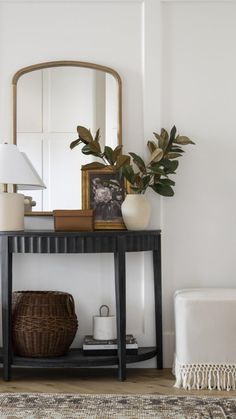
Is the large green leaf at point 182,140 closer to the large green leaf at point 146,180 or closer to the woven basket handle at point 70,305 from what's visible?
the large green leaf at point 146,180

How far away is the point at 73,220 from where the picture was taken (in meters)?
3.64

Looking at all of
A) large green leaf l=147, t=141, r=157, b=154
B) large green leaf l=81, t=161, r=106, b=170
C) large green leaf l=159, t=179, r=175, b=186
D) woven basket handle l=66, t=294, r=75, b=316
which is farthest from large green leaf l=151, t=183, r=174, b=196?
woven basket handle l=66, t=294, r=75, b=316

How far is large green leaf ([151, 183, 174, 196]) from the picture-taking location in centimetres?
384

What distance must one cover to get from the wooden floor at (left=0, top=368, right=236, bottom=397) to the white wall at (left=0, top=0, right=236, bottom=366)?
30 centimetres

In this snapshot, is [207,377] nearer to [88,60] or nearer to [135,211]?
[135,211]

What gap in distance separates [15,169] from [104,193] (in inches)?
24.3

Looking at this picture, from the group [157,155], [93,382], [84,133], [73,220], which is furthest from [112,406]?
[84,133]

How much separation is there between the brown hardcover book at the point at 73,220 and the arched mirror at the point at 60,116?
320mm

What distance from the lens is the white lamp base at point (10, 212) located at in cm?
361

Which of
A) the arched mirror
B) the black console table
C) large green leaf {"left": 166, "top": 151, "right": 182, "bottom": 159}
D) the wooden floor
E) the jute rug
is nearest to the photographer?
the jute rug

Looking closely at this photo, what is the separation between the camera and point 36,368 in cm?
389

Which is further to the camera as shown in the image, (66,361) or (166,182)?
(166,182)

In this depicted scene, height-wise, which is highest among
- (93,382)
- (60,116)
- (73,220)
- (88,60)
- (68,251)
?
(88,60)

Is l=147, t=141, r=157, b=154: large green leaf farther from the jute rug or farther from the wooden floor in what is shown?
the jute rug
